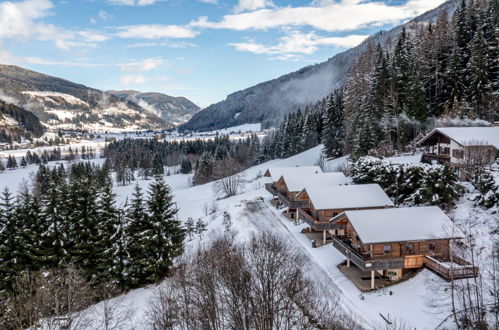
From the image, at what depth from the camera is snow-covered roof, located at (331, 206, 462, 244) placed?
28109 mm

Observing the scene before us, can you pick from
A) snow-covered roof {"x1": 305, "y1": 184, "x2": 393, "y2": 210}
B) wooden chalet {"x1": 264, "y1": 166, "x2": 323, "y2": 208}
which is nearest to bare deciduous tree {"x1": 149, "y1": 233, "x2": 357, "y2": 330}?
snow-covered roof {"x1": 305, "y1": 184, "x2": 393, "y2": 210}

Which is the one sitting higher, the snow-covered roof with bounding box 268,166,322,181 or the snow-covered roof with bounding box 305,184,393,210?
the snow-covered roof with bounding box 268,166,322,181

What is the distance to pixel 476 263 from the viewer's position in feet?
87.9

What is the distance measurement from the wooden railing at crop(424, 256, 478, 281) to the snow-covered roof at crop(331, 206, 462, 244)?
1978 mm

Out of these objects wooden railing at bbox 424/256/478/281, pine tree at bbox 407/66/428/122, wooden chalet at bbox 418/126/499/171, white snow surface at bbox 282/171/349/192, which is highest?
pine tree at bbox 407/66/428/122

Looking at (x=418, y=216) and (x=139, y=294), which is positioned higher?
(x=418, y=216)

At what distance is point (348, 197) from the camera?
1593 inches

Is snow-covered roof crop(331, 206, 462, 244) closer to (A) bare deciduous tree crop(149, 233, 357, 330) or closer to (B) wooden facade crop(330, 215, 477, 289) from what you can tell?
(B) wooden facade crop(330, 215, 477, 289)

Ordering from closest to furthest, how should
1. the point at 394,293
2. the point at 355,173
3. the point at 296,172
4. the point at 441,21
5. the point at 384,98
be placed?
1. the point at 394,293
2. the point at 355,173
3. the point at 296,172
4. the point at 384,98
5. the point at 441,21

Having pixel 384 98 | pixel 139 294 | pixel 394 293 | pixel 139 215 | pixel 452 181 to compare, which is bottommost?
Result: pixel 139 294

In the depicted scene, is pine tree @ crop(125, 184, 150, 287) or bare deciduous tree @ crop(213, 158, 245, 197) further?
bare deciduous tree @ crop(213, 158, 245, 197)

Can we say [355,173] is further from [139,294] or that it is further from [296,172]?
[139,294]

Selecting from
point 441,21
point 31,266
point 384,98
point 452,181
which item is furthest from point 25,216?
point 441,21

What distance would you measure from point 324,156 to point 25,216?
69.5 m
